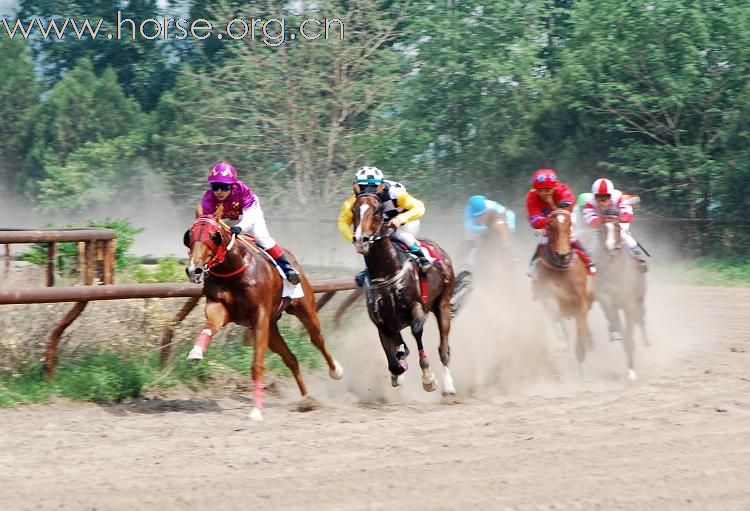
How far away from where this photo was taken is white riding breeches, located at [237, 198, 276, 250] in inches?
385

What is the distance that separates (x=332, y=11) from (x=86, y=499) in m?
22.3

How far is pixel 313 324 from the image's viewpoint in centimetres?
1020

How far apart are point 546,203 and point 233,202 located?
3682mm

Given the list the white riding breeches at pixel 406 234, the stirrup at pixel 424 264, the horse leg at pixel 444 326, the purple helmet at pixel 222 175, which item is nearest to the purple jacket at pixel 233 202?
the purple helmet at pixel 222 175

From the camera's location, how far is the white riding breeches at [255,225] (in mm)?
9781

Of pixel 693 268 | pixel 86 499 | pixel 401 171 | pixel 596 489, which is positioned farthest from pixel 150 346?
pixel 401 171

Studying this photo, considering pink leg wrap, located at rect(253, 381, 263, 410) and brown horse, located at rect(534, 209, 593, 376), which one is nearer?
pink leg wrap, located at rect(253, 381, 263, 410)

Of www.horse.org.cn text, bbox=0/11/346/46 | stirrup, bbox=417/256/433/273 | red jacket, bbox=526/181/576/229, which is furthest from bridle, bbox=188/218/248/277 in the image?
www.horse.org.cn text, bbox=0/11/346/46

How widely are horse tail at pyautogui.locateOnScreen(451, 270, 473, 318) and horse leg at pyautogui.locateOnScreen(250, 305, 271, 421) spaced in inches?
109

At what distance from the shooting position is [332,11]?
88.4 feet

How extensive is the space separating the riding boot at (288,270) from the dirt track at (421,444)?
1122 millimetres

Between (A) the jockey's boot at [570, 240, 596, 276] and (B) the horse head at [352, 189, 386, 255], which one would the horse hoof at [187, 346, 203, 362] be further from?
(A) the jockey's boot at [570, 240, 596, 276]

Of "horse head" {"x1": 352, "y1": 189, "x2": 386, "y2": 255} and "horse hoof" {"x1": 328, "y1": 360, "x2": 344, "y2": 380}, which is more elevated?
"horse head" {"x1": 352, "y1": 189, "x2": 386, "y2": 255}

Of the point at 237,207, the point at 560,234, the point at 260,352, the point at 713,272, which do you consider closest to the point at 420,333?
the point at 260,352
